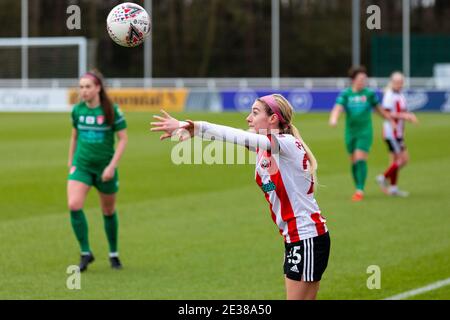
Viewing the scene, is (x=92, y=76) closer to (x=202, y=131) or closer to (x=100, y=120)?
(x=100, y=120)

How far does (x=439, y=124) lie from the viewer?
3400cm

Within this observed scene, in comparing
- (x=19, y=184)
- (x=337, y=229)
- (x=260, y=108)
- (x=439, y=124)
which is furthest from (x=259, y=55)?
(x=260, y=108)

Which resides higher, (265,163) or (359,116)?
(359,116)

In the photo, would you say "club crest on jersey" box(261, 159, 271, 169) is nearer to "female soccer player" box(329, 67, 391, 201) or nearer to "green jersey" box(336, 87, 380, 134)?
"female soccer player" box(329, 67, 391, 201)

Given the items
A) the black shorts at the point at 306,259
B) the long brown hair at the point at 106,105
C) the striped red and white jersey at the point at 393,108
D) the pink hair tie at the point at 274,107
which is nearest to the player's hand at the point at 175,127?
the pink hair tie at the point at 274,107

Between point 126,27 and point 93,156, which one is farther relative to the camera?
point 93,156

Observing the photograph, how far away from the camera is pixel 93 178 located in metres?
10.7

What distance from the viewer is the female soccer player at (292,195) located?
6566mm

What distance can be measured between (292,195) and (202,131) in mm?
883

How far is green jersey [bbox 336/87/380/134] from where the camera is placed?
659 inches

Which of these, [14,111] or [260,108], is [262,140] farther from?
[14,111]

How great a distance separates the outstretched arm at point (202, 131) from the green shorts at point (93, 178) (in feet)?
14.9

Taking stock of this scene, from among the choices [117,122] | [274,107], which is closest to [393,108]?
[117,122]
